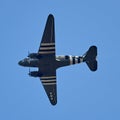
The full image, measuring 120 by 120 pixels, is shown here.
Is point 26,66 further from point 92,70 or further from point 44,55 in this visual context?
point 92,70

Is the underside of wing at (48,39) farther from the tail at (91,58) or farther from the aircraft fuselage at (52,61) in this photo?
the tail at (91,58)

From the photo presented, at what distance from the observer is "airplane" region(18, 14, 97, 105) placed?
384 feet

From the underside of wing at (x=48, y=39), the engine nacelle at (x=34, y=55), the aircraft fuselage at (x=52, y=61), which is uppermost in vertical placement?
the underside of wing at (x=48, y=39)

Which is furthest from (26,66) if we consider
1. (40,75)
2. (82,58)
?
(82,58)

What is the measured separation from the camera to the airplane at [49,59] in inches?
4606

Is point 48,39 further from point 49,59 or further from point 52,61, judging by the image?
point 52,61

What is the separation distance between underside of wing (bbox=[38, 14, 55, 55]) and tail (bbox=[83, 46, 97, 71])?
694 cm

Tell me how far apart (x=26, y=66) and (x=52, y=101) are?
9981 mm

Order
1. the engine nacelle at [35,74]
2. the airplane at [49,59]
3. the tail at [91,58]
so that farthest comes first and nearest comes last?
the engine nacelle at [35,74], the tail at [91,58], the airplane at [49,59]

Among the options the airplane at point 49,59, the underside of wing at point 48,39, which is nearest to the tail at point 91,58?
the airplane at point 49,59

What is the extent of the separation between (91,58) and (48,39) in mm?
9493

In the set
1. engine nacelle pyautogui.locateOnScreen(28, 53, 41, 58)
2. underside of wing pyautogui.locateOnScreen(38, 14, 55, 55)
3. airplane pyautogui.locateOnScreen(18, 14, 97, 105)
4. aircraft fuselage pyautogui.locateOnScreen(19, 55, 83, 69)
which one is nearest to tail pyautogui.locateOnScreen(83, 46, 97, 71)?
airplane pyautogui.locateOnScreen(18, 14, 97, 105)

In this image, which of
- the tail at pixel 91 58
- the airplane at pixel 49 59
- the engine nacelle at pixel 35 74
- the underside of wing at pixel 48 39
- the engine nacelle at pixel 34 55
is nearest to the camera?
the underside of wing at pixel 48 39

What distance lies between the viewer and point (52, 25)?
380 ft
